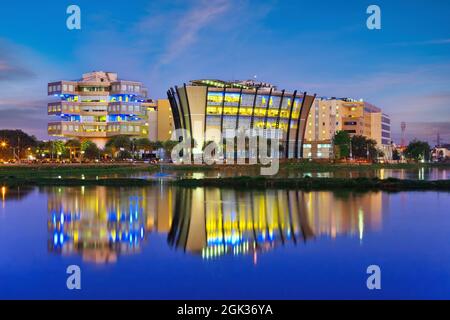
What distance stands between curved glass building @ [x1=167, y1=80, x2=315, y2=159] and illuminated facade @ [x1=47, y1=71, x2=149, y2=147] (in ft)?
58.0

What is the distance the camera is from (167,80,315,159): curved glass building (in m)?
122

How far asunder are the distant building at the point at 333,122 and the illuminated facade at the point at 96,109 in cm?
4901

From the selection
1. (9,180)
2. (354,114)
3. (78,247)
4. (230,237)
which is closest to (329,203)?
(230,237)

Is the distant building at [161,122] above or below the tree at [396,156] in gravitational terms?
above

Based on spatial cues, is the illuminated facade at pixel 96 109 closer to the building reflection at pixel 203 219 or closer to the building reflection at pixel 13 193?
the building reflection at pixel 13 193

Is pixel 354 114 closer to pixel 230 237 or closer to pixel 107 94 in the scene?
pixel 107 94

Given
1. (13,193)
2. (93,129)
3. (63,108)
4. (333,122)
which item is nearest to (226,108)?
(93,129)

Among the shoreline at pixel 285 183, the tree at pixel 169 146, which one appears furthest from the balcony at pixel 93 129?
the shoreline at pixel 285 183

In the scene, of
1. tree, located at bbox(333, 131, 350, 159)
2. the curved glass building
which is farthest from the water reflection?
tree, located at bbox(333, 131, 350, 159)

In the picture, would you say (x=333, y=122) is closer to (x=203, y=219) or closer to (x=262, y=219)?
(x=262, y=219)

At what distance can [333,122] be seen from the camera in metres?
165

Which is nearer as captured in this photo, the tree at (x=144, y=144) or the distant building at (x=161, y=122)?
the tree at (x=144, y=144)

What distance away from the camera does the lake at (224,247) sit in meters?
15.9

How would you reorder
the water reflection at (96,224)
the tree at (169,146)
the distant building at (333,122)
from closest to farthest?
the water reflection at (96,224) → the tree at (169,146) → the distant building at (333,122)
